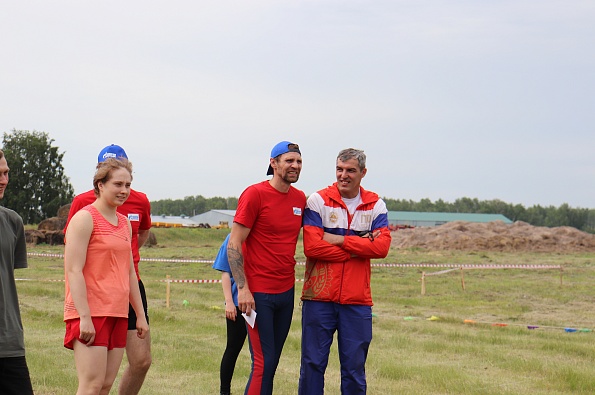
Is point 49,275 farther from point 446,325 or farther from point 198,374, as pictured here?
point 198,374

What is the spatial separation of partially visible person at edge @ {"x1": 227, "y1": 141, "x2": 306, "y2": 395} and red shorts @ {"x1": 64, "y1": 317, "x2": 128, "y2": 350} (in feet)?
3.93

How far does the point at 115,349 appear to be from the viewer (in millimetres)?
4812

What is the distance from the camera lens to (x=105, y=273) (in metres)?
4.69

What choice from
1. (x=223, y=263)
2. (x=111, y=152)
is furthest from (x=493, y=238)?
(x=111, y=152)

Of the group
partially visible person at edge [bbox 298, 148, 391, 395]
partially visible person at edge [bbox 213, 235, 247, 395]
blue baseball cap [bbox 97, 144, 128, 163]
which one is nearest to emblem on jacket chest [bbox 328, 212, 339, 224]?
partially visible person at edge [bbox 298, 148, 391, 395]

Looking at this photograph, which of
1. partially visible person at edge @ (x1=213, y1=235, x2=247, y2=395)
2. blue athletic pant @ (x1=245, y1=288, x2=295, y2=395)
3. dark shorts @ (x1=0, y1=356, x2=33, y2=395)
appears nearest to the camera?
dark shorts @ (x1=0, y1=356, x2=33, y2=395)

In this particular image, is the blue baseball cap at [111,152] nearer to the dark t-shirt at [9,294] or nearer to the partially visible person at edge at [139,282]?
the partially visible person at edge at [139,282]

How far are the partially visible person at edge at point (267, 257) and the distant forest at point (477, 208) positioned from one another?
10685 centimetres

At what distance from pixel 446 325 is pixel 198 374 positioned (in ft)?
19.3

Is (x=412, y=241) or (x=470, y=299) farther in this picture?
(x=412, y=241)

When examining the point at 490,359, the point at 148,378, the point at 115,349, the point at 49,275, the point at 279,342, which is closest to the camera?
the point at 115,349

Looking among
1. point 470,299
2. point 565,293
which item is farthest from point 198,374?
point 565,293

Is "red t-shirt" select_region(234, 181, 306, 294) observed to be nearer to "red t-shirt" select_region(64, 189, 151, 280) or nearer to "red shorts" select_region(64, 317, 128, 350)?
"red t-shirt" select_region(64, 189, 151, 280)

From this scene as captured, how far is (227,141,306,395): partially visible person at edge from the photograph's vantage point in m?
5.83
